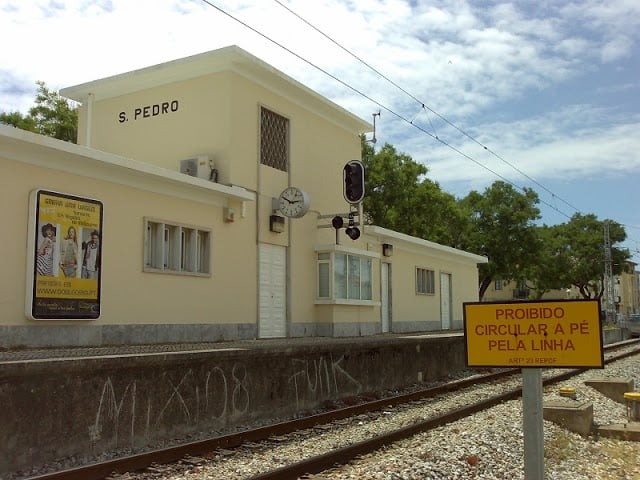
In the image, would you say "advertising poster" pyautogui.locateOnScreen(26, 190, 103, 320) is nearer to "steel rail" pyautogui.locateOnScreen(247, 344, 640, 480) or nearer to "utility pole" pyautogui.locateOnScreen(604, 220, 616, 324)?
"steel rail" pyautogui.locateOnScreen(247, 344, 640, 480)

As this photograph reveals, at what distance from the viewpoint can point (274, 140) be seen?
18859 millimetres

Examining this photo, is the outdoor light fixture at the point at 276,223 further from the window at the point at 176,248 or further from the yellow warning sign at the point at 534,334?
the yellow warning sign at the point at 534,334

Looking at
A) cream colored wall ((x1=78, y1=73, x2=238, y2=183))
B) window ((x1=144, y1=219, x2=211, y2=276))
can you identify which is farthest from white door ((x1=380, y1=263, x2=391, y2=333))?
window ((x1=144, y1=219, x2=211, y2=276))

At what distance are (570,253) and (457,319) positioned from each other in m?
36.1

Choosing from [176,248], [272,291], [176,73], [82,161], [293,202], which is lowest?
[272,291]

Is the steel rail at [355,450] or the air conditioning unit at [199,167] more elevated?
the air conditioning unit at [199,167]

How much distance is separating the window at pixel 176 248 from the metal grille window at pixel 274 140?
12.2ft

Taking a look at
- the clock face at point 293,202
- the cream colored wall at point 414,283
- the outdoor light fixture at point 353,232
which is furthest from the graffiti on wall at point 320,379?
the cream colored wall at point 414,283

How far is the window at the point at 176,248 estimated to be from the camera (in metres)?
14.2

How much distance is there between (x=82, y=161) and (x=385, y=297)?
14592mm

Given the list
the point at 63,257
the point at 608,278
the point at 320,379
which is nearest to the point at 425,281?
the point at 320,379

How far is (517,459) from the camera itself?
7.95 meters

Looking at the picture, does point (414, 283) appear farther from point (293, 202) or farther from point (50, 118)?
point (50, 118)

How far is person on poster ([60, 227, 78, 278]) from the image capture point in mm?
11945
